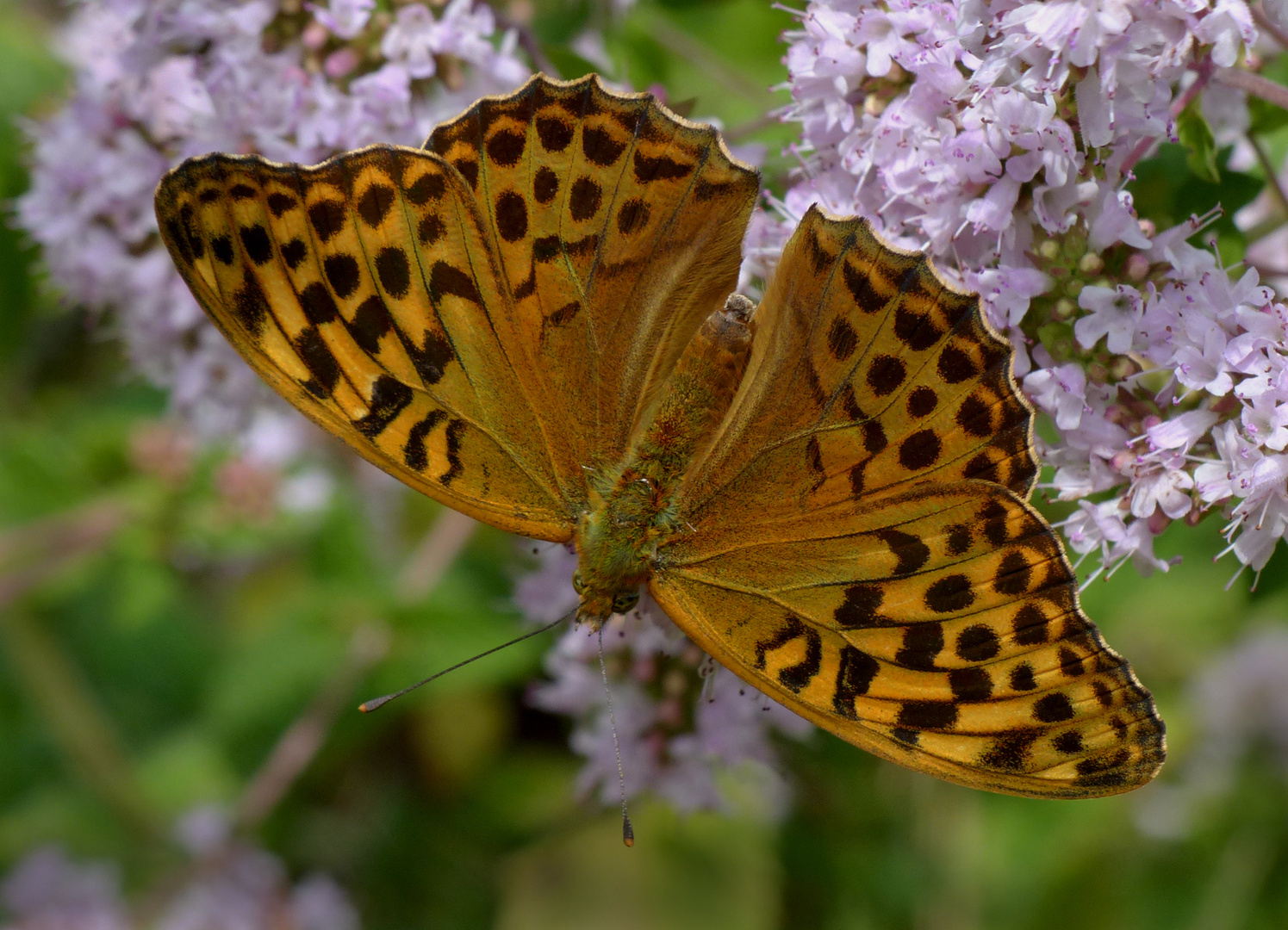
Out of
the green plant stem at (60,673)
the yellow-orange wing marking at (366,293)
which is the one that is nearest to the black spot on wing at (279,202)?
the yellow-orange wing marking at (366,293)

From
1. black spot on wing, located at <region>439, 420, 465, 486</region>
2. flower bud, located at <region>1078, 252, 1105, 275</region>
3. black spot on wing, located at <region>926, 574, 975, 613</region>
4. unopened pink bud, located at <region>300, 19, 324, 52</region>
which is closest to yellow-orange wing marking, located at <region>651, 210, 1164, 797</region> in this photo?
black spot on wing, located at <region>926, 574, 975, 613</region>

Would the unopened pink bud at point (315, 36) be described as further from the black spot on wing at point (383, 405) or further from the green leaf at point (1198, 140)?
the green leaf at point (1198, 140)

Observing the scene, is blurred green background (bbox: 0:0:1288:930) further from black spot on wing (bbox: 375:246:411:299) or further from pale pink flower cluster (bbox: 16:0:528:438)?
black spot on wing (bbox: 375:246:411:299)

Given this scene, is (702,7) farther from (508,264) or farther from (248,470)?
(248,470)

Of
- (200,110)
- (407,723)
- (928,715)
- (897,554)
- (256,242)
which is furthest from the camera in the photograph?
(407,723)

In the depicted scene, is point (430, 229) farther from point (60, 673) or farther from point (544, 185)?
point (60, 673)

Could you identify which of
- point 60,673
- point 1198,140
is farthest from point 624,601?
point 60,673
